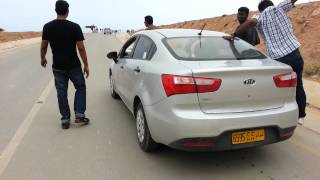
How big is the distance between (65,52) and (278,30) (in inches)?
123

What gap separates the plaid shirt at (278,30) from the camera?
6098mm

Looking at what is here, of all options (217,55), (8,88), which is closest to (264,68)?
(217,55)

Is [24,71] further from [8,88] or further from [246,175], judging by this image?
[246,175]

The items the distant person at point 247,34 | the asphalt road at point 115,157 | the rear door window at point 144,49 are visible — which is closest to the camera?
the asphalt road at point 115,157

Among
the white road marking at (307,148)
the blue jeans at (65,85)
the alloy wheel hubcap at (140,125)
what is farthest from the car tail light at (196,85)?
the blue jeans at (65,85)

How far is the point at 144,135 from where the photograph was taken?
207 inches

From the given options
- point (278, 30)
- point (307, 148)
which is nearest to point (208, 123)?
point (307, 148)

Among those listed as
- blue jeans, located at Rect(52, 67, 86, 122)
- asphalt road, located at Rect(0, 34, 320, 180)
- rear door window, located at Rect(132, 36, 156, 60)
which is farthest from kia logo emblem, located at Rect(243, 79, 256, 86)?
blue jeans, located at Rect(52, 67, 86, 122)

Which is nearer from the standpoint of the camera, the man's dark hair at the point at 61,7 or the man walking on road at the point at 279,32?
the man walking on road at the point at 279,32

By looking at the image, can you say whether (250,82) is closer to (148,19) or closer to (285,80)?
(285,80)

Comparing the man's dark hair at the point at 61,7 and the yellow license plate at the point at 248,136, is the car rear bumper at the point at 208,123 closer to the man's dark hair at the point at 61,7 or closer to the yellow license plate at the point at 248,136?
the yellow license plate at the point at 248,136

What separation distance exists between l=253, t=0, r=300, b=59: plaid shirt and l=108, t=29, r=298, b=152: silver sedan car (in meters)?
1.06

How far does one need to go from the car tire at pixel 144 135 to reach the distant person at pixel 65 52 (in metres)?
1.50

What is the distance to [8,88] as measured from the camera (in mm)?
10219
